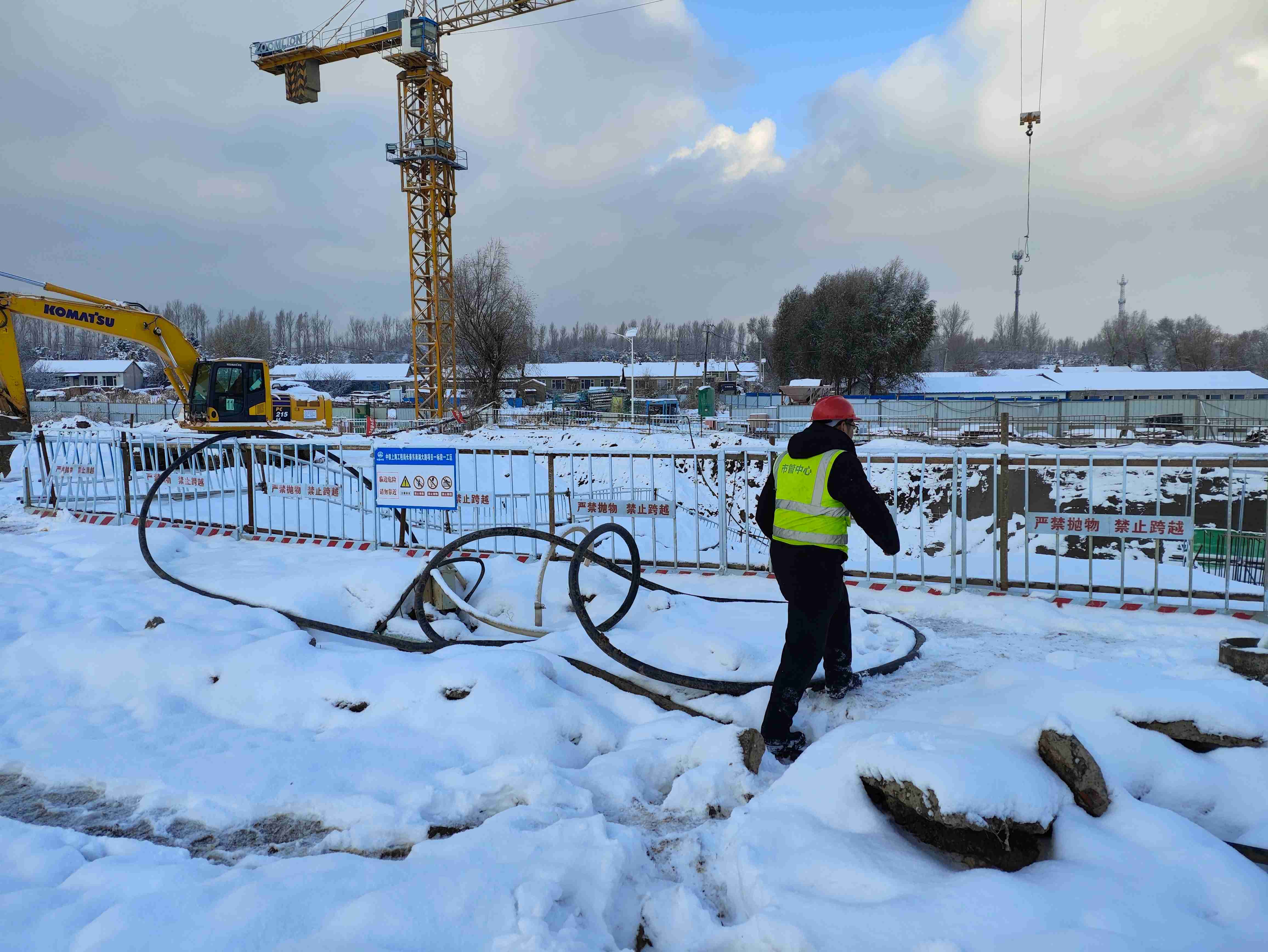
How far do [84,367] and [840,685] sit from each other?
101528mm

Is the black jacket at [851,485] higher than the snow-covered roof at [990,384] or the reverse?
the reverse

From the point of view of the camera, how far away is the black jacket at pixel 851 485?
4.20 m

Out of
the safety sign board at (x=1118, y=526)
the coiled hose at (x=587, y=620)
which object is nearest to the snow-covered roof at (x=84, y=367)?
the coiled hose at (x=587, y=620)

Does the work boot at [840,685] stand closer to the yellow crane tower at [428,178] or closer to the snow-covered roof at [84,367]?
the yellow crane tower at [428,178]

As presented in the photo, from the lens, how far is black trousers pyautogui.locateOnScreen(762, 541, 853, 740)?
4.24m

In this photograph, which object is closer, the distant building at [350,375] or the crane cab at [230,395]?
the crane cab at [230,395]

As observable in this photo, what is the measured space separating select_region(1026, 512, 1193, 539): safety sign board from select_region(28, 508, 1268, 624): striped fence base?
0.62 metres

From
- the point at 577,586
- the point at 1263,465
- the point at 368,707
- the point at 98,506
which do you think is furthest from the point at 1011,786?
the point at 1263,465

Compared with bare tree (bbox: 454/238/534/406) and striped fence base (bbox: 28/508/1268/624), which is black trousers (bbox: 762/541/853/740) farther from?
bare tree (bbox: 454/238/534/406)

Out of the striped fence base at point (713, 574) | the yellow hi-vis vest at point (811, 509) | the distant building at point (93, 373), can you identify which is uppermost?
the distant building at point (93, 373)

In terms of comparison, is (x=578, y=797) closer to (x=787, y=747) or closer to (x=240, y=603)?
(x=787, y=747)

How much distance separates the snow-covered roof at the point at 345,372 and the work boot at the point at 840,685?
80.4m

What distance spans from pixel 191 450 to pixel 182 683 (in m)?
4.94

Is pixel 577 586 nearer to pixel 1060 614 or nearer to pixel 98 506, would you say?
pixel 1060 614
